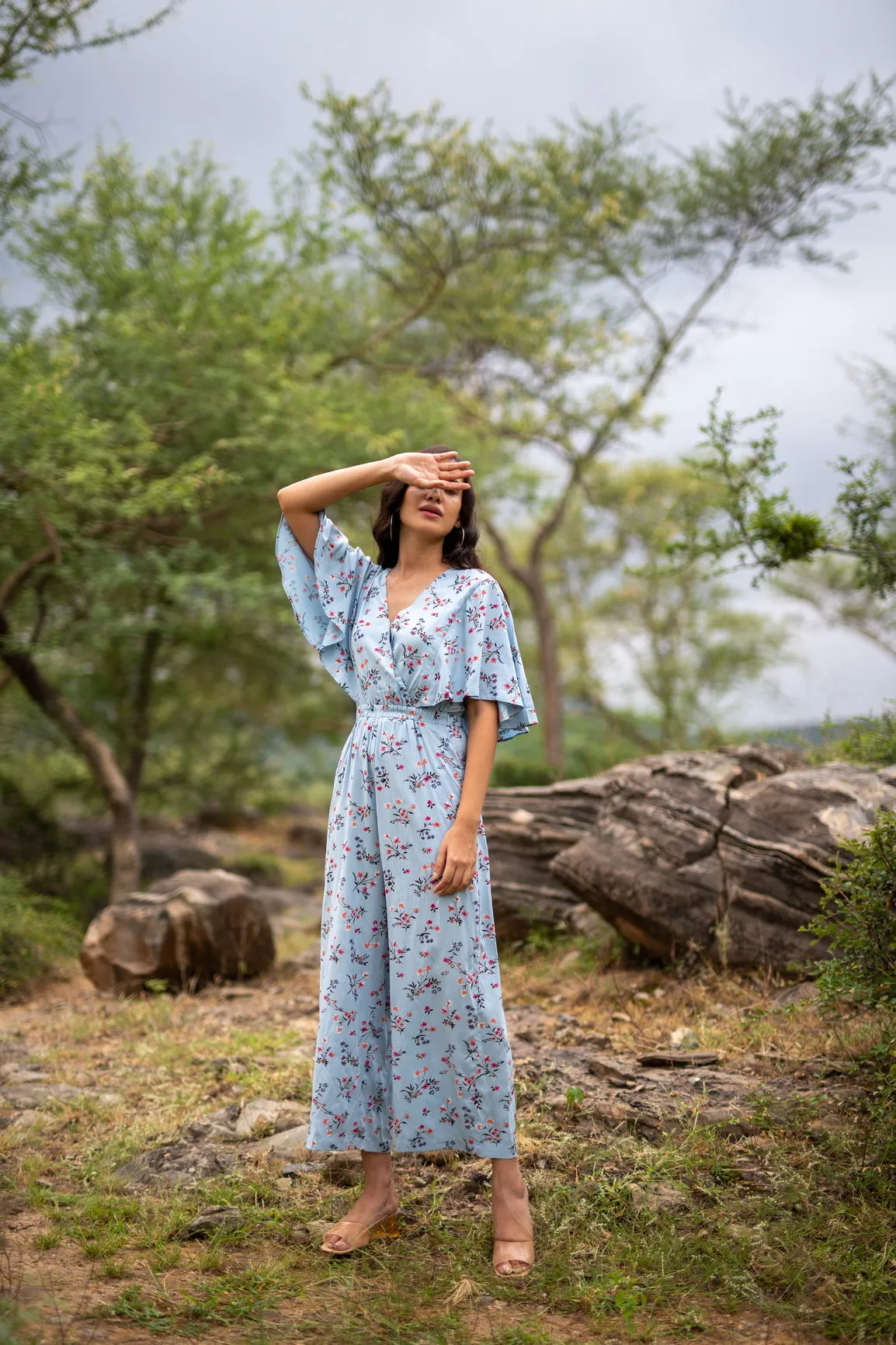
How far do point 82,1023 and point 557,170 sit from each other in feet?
29.6

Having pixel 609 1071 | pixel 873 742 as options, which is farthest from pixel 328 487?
pixel 873 742

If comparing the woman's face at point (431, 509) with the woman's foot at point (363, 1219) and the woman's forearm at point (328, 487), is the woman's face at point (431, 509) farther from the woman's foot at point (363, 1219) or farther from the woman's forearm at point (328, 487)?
the woman's foot at point (363, 1219)

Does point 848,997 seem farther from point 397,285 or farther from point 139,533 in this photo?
point 397,285

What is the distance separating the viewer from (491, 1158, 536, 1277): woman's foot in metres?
2.72

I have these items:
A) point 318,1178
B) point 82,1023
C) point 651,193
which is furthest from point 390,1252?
point 651,193

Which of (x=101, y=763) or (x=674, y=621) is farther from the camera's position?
(x=674, y=621)

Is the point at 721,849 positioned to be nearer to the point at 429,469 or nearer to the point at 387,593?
the point at 387,593

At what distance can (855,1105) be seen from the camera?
3.32 metres

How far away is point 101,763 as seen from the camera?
8.52 m

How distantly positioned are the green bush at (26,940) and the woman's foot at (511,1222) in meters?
4.31

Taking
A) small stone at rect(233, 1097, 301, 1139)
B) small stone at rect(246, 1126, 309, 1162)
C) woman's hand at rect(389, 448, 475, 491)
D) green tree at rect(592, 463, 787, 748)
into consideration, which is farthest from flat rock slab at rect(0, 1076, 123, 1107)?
green tree at rect(592, 463, 787, 748)

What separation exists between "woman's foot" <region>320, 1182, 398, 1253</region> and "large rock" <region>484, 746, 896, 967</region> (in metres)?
2.18

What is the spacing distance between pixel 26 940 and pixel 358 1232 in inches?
173

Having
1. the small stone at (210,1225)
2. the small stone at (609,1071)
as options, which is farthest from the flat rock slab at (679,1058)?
the small stone at (210,1225)
